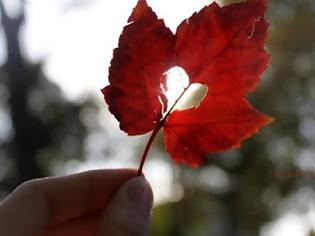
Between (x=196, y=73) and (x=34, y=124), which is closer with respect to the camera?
(x=196, y=73)

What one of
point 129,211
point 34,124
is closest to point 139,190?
point 129,211

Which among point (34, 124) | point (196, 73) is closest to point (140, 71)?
point (196, 73)

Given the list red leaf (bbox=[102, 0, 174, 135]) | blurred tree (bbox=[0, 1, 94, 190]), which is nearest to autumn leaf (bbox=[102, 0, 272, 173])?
red leaf (bbox=[102, 0, 174, 135])

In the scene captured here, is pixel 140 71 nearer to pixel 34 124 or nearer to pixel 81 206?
pixel 81 206

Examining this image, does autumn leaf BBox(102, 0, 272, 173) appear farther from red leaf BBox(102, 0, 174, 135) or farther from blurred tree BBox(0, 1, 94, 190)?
blurred tree BBox(0, 1, 94, 190)

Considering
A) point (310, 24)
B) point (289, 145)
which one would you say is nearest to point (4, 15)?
point (310, 24)

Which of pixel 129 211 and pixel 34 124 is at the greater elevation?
pixel 129 211

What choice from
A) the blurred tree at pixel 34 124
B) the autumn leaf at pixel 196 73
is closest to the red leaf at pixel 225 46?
the autumn leaf at pixel 196 73

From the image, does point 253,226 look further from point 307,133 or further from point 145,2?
point 145,2
